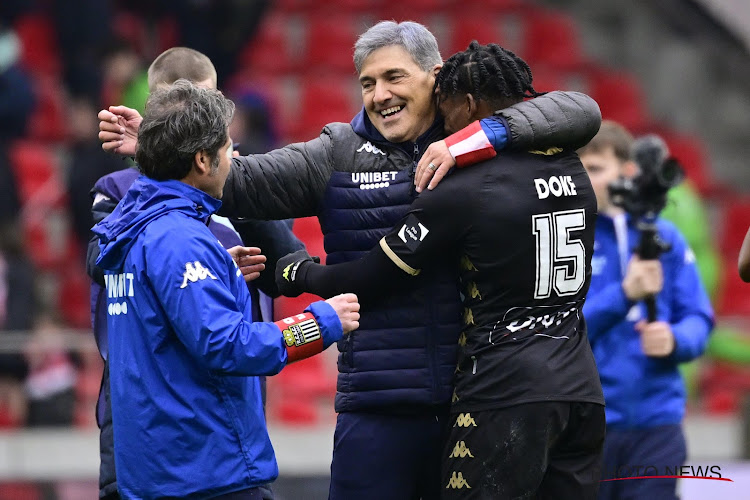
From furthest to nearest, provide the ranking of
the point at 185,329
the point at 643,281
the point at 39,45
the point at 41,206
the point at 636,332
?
the point at 39,45, the point at 41,206, the point at 636,332, the point at 643,281, the point at 185,329

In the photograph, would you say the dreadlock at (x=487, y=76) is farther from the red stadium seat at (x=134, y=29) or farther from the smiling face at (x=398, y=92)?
the red stadium seat at (x=134, y=29)

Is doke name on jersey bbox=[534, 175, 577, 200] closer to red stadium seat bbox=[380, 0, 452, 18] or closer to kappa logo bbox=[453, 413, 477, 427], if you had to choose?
kappa logo bbox=[453, 413, 477, 427]

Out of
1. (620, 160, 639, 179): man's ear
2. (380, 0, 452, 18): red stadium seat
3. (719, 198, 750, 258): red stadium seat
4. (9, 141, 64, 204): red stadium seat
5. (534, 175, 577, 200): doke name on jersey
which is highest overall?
(380, 0, 452, 18): red stadium seat

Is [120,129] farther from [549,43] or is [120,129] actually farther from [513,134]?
[549,43]

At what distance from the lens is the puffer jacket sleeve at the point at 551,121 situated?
11.7ft

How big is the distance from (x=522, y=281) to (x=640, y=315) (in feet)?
5.22

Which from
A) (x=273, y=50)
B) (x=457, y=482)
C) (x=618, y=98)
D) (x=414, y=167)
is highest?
(x=273, y=50)

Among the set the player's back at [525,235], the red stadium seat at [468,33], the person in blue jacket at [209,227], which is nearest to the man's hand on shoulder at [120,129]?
the person in blue jacket at [209,227]

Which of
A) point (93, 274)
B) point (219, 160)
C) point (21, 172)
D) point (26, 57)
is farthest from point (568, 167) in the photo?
point (26, 57)

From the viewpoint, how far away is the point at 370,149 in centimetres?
383

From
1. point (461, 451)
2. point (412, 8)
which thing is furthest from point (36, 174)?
point (461, 451)

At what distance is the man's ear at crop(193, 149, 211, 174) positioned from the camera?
338cm

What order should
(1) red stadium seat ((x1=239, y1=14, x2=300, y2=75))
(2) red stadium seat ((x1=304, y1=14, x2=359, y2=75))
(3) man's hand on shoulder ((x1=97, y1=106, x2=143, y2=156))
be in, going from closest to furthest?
(3) man's hand on shoulder ((x1=97, y1=106, x2=143, y2=156))
(1) red stadium seat ((x1=239, y1=14, x2=300, y2=75))
(2) red stadium seat ((x1=304, y1=14, x2=359, y2=75))

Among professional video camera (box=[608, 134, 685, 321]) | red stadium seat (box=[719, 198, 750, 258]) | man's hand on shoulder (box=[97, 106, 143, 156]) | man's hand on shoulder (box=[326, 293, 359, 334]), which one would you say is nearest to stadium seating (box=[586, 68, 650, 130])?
red stadium seat (box=[719, 198, 750, 258])
